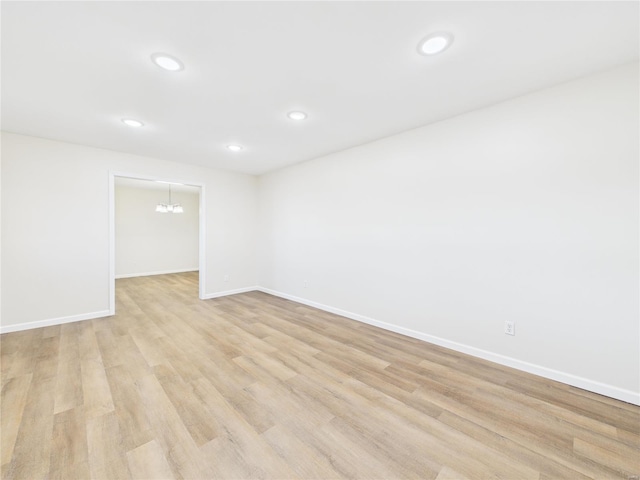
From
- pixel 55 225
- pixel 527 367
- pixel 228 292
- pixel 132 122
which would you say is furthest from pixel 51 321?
pixel 527 367

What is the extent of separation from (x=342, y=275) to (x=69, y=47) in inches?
138

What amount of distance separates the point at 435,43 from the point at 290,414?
267 cm

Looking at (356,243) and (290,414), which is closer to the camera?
(290,414)

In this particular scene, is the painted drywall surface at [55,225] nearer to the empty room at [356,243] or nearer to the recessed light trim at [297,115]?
the empty room at [356,243]

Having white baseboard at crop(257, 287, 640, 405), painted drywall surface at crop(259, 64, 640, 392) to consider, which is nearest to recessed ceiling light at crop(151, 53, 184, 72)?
painted drywall surface at crop(259, 64, 640, 392)

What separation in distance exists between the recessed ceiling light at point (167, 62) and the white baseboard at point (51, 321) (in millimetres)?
3677

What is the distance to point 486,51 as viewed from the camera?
1745 millimetres

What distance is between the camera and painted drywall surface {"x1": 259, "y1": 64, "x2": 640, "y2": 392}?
195cm

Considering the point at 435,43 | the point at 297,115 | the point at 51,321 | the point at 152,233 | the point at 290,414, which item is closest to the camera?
the point at 435,43

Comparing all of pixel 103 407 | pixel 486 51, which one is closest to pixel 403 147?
pixel 486 51

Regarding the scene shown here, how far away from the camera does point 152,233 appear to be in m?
7.64

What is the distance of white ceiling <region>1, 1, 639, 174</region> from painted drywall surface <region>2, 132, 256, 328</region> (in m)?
0.56

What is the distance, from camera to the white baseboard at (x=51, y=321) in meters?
3.20

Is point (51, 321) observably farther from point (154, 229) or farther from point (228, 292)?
point (154, 229)
